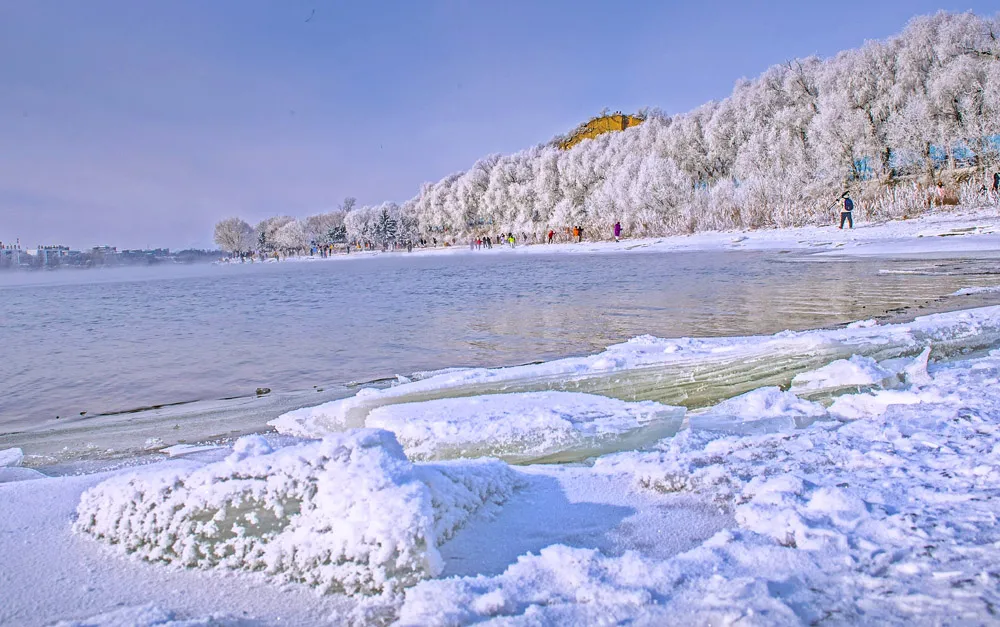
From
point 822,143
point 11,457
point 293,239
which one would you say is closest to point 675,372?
point 11,457

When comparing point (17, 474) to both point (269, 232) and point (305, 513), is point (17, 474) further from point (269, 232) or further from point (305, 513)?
point (269, 232)

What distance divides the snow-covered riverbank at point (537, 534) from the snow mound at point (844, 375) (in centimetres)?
64

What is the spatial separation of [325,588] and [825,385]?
2.94 metres

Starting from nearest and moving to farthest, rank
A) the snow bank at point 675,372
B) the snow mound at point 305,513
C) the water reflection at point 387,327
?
1. the snow mound at point 305,513
2. the snow bank at point 675,372
3. the water reflection at point 387,327

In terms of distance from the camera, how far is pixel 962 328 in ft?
15.0

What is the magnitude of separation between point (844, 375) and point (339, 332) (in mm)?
5847

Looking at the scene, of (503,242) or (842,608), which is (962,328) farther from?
(503,242)

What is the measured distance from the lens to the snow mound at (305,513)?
160 cm

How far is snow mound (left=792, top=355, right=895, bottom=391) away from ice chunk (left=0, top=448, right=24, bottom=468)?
408cm

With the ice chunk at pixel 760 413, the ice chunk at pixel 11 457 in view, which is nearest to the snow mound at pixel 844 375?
the ice chunk at pixel 760 413

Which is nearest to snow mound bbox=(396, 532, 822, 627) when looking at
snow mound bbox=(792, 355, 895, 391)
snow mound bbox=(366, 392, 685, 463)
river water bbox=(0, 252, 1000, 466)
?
snow mound bbox=(366, 392, 685, 463)

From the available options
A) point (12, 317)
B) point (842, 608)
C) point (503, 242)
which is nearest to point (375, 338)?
point (842, 608)

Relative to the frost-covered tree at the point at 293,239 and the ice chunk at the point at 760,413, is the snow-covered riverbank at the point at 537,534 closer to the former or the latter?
the ice chunk at the point at 760,413

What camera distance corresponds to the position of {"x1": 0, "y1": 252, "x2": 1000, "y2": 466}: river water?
181 inches
